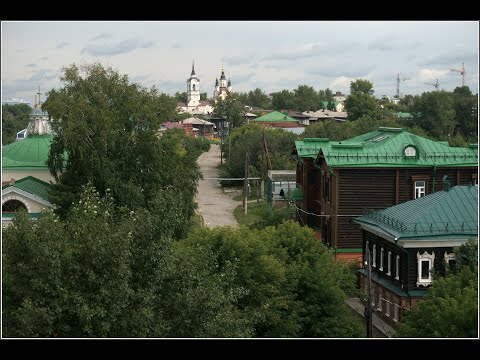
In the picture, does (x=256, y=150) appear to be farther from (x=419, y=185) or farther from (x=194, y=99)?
(x=194, y=99)

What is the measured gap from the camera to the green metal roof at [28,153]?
2864 centimetres

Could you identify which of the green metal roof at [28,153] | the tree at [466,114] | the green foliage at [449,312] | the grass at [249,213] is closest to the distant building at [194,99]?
the tree at [466,114]

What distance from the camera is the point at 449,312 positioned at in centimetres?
1254

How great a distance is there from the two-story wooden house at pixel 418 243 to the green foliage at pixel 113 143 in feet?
22.4

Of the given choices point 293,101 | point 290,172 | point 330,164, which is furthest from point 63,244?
point 293,101

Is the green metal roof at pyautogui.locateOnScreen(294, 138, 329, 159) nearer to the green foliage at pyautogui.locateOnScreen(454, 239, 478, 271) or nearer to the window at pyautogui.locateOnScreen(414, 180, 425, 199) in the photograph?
the window at pyautogui.locateOnScreen(414, 180, 425, 199)

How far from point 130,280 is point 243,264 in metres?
4.77

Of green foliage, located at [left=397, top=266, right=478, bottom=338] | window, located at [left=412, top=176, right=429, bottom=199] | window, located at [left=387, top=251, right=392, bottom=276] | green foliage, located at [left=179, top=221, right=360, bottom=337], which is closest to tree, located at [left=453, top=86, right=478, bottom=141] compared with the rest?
window, located at [left=412, top=176, right=429, bottom=199]

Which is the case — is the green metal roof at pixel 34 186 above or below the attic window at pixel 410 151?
below

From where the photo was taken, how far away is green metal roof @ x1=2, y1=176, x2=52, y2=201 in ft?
82.2

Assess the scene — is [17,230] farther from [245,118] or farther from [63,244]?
[245,118]

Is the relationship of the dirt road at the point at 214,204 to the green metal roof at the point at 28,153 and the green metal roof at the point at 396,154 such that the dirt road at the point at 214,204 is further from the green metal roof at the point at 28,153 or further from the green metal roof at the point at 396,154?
the green metal roof at the point at 396,154

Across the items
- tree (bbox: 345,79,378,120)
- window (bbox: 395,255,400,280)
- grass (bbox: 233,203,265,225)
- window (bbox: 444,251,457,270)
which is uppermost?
tree (bbox: 345,79,378,120)

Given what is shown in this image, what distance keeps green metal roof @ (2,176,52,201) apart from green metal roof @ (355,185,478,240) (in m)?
10.6
